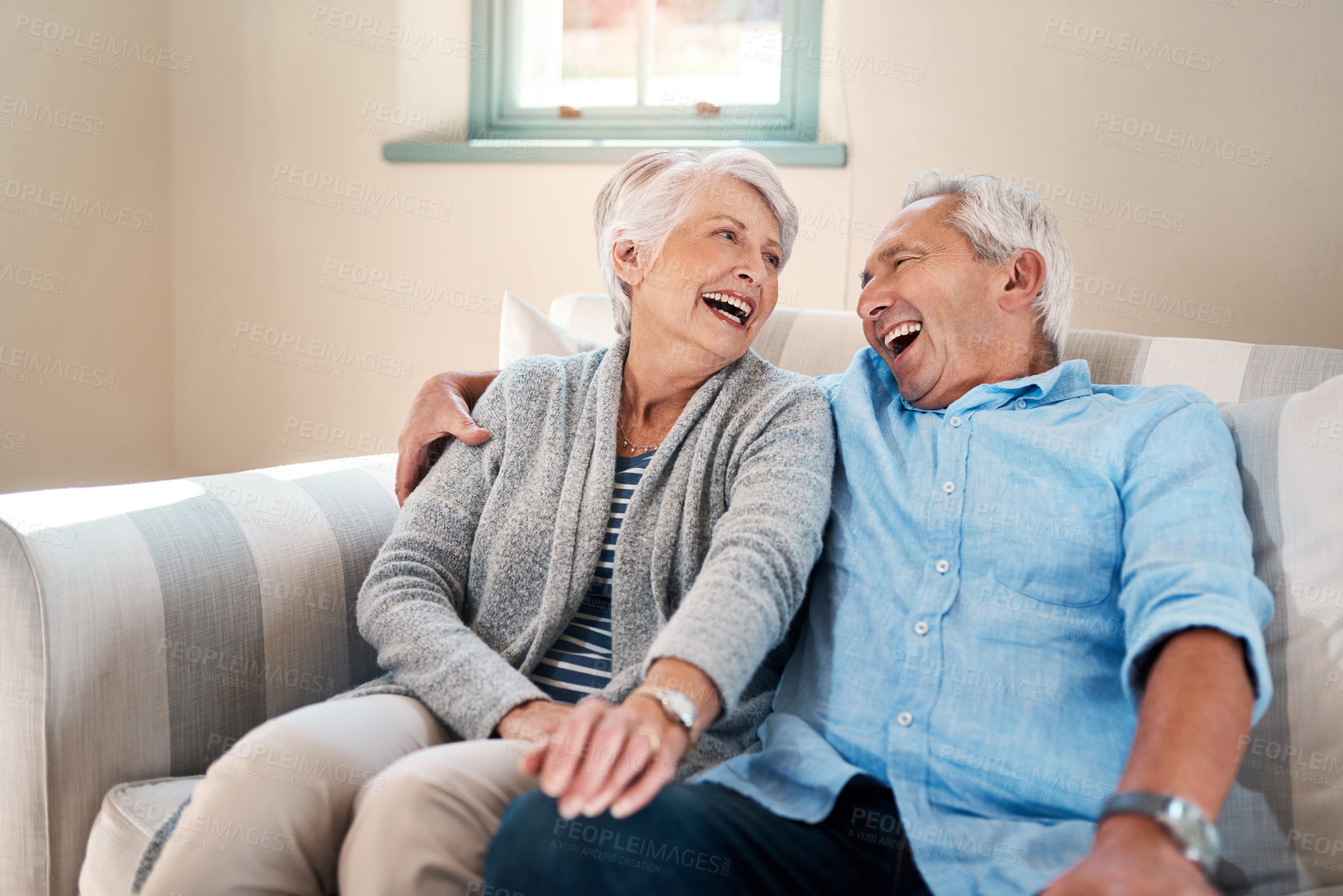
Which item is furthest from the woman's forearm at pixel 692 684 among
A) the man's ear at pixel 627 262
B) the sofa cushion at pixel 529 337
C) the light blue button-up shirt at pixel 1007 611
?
the sofa cushion at pixel 529 337

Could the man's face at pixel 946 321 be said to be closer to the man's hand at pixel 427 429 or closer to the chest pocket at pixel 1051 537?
the chest pocket at pixel 1051 537

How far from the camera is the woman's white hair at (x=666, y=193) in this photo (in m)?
1.33

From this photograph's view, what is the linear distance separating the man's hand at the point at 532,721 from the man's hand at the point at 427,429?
399 mm

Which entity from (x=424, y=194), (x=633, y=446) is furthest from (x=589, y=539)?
(x=424, y=194)

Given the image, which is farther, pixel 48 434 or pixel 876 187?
pixel 48 434

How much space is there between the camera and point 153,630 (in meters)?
1.09

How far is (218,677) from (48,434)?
1.90m

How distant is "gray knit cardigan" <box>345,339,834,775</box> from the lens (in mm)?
1057

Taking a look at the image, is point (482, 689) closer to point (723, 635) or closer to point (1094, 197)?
point (723, 635)

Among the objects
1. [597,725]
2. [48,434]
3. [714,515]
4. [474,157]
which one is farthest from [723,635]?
[48,434]

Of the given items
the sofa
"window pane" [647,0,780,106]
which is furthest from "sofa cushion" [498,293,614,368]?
"window pane" [647,0,780,106]

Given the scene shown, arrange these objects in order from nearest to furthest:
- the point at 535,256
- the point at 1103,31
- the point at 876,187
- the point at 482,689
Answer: the point at 482,689 < the point at 1103,31 < the point at 876,187 < the point at 535,256

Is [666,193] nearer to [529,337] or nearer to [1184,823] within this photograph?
[529,337]

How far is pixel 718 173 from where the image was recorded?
1.33 meters
